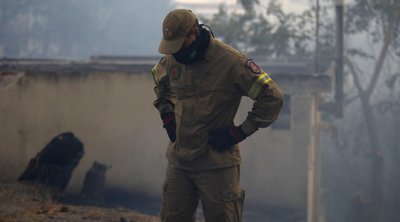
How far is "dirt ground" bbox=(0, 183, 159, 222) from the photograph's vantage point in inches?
264

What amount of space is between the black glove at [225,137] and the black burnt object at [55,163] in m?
5.39

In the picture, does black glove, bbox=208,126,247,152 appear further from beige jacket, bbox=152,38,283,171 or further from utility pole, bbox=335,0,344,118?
utility pole, bbox=335,0,344,118

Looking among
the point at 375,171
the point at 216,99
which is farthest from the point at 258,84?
the point at 375,171

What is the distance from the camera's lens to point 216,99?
396 centimetres

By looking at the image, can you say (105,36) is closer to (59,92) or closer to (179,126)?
(59,92)

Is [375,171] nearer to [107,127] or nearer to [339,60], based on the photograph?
[339,60]

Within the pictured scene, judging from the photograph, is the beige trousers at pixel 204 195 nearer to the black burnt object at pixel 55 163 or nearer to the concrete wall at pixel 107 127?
the black burnt object at pixel 55 163

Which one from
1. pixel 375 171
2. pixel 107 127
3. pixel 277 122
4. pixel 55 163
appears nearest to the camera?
pixel 55 163

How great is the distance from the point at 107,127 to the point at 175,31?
934 cm

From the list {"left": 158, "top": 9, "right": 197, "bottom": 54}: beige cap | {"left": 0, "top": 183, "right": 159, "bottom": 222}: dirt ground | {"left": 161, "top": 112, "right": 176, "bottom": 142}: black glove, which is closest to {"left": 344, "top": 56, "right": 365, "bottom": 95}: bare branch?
{"left": 0, "top": 183, "right": 159, "bottom": 222}: dirt ground

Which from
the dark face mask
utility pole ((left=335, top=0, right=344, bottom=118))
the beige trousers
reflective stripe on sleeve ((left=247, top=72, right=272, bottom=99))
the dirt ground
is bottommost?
the dirt ground

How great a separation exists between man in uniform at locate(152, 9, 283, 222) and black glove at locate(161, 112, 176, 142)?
0.11 meters

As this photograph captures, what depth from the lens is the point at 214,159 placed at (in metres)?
3.96

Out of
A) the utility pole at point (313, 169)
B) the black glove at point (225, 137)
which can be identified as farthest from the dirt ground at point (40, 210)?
the utility pole at point (313, 169)
